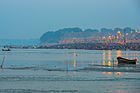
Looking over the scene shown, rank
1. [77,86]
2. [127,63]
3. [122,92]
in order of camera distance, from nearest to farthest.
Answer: [122,92] < [77,86] < [127,63]

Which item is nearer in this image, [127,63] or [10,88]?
[10,88]

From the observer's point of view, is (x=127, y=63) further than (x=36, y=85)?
Yes

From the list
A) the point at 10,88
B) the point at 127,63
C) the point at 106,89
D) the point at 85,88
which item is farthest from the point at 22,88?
the point at 127,63

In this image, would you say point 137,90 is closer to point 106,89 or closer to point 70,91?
point 106,89

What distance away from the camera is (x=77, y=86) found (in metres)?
26.8

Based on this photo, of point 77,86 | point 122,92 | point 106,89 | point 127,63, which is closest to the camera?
point 122,92

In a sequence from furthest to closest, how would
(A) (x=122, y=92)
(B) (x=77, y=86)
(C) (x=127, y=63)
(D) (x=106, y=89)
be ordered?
(C) (x=127, y=63), (B) (x=77, y=86), (D) (x=106, y=89), (A) (x=122, y=92)

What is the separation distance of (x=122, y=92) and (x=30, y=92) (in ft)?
21.2

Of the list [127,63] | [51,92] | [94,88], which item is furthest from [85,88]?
[127,63]

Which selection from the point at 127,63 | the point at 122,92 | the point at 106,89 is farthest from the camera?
the point at 127,63

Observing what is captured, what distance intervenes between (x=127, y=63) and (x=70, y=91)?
3941 cm

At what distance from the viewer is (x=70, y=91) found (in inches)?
945

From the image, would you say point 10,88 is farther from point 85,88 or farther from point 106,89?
point 106,89

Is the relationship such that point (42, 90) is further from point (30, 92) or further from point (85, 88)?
point (85, 88)
